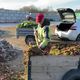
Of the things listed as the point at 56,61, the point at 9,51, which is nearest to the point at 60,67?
the point at 56,61

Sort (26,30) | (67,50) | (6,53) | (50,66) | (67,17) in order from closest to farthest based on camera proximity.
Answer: (50,66), (67,50), (6,53), (67,17), (26,30)

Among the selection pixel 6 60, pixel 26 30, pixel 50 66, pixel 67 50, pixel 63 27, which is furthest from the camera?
pixel 26 30

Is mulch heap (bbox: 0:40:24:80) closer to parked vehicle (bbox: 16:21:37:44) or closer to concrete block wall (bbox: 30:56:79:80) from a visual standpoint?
concrete block wall (bbox: 30:56:79:80)

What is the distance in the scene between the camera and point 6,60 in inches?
531

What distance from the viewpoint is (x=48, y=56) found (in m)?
7.38

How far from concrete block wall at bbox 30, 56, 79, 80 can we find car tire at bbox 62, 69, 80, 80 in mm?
71

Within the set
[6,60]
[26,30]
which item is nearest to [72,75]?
[6,60]

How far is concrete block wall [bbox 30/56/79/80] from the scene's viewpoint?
735 cm

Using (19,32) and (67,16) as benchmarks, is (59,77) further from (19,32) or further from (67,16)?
(19,32)

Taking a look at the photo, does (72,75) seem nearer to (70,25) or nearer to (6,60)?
(6,60)

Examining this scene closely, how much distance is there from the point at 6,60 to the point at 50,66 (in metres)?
6.29

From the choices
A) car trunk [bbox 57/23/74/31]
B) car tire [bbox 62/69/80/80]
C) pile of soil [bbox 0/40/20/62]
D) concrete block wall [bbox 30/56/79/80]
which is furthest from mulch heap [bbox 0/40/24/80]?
car trunk [bbox 57/23/74/31]

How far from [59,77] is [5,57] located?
6596 millimetres

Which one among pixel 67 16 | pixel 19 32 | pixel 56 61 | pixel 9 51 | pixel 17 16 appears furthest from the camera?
pixel 17 16
